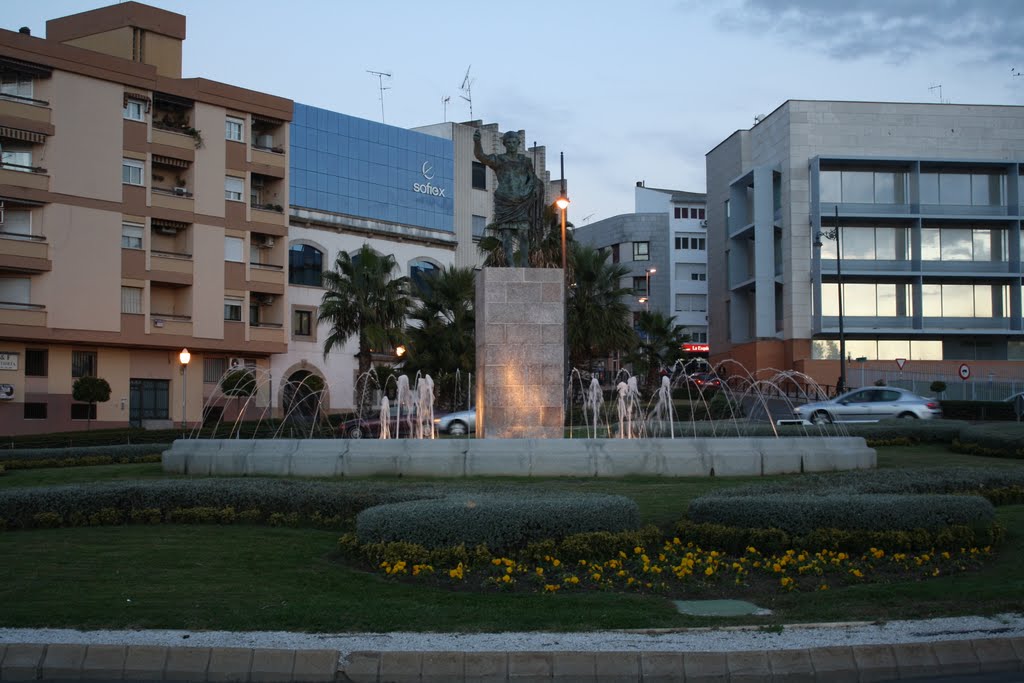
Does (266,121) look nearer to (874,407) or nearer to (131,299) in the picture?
(131,299)

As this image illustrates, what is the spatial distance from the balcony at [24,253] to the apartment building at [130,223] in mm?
52

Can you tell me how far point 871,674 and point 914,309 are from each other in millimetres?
51894

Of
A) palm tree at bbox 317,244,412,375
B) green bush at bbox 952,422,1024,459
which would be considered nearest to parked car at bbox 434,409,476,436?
palm tree at bbox 317,244,412,375

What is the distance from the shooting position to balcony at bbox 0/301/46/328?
126 ft

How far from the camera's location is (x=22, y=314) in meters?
38.9

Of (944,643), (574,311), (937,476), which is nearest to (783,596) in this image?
(944,643)

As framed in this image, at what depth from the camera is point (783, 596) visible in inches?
359

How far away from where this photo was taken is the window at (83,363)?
41281 mm

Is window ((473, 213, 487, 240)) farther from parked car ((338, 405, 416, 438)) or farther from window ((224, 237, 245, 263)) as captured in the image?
parked car ((338, 405, 416, 438))

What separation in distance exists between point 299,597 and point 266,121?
4231 centimetres

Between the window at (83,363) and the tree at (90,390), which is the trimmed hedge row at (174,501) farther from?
the window at (83,363)

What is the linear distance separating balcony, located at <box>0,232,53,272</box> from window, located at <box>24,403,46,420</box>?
5.24m

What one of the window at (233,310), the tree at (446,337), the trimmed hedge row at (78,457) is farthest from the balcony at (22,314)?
the trimmed hedge row at (78,457)

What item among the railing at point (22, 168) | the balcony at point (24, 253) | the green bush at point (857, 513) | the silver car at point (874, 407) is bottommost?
the green bush at point (857, 513)
